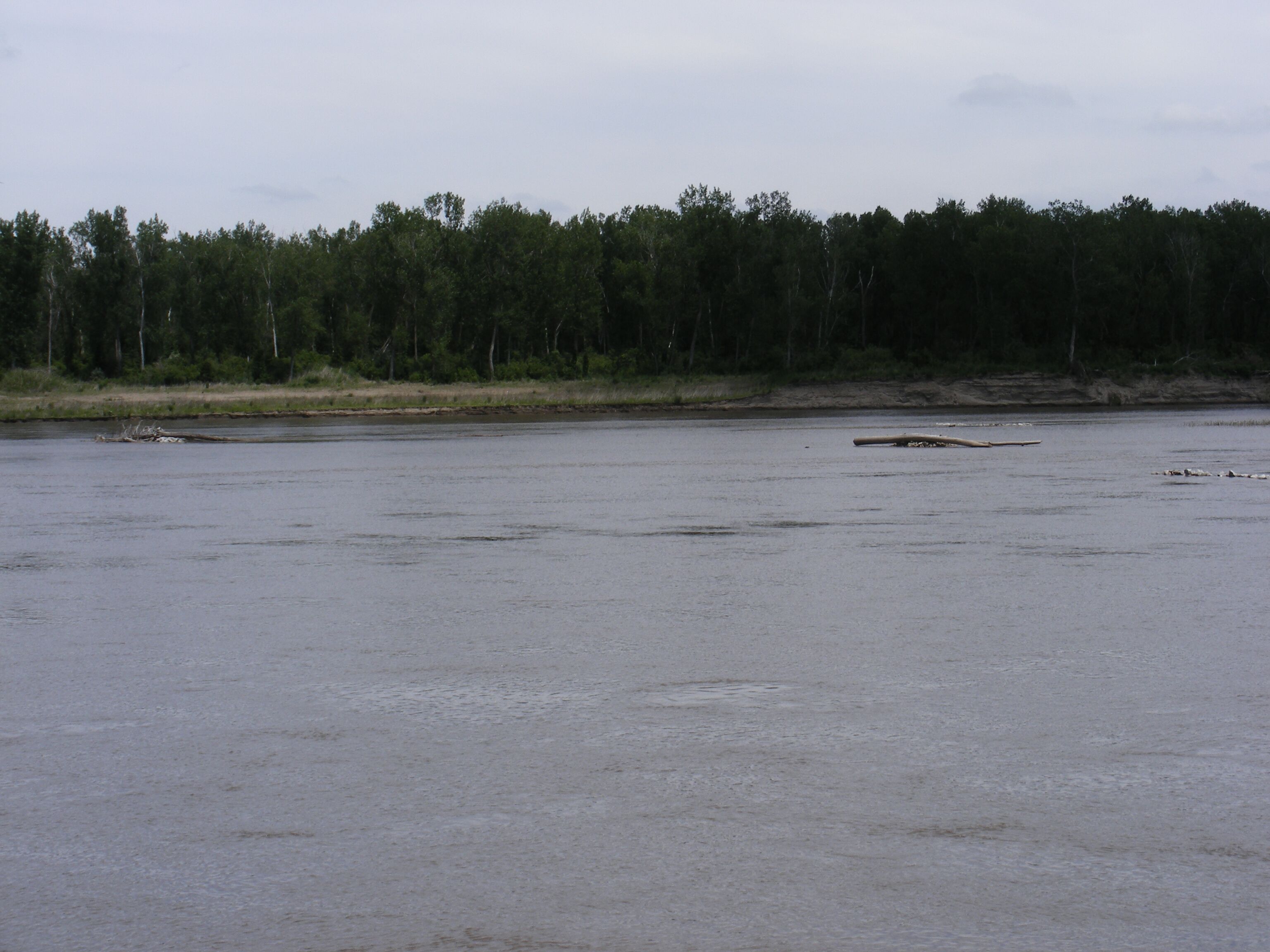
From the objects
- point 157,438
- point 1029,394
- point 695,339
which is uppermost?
point 695,339

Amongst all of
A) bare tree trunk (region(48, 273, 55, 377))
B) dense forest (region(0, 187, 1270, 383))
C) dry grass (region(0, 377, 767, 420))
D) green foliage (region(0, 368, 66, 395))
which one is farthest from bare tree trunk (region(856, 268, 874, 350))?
bare tree trunk (region(48, 273, 55, 377))

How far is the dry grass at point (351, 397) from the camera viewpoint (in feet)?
281

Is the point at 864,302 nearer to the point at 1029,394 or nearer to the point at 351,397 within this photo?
the point at 1029,394

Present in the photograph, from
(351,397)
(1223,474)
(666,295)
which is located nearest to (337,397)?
(351,397)

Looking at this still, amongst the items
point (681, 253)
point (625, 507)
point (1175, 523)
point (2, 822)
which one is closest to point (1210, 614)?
point (1175, 523)

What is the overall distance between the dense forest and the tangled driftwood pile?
4647 centimetres

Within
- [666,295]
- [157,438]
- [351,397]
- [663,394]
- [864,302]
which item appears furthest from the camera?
[864,302]

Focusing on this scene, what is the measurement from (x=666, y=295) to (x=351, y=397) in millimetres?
27473

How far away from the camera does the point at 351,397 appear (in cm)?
9438

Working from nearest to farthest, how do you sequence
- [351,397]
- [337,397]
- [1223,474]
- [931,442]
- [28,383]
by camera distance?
[1223,474], [931,442], [28,383], [337,397], [351,397]

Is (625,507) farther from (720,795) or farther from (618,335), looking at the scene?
(618,335)

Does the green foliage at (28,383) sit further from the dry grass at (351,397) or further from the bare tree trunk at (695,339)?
the bare tree trunk at (695,339)

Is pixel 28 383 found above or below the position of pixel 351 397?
above

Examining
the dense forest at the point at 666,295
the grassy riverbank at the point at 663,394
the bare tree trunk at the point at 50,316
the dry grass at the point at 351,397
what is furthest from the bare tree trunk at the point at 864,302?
the bare tree trunk at the point at 50,316
